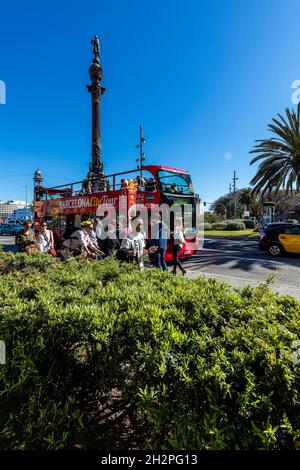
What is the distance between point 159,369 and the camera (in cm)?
156

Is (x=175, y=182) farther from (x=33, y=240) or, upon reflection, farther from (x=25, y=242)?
A: (x=25, y=242)

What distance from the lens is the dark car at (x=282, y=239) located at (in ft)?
42.0

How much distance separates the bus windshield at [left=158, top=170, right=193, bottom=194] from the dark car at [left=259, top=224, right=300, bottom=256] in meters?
4.99

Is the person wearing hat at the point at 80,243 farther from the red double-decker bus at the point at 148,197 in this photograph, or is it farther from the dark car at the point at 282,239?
the dark car at the point at 282,239

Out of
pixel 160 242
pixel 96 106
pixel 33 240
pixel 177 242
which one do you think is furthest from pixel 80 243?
pixel 96 106

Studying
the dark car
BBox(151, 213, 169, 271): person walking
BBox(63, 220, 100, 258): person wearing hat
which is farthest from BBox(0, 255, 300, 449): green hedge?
the dark car

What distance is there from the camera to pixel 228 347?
1.77 metres

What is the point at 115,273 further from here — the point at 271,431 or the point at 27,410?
the point at 271,431

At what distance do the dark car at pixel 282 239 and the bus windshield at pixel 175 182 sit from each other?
16.4 feet

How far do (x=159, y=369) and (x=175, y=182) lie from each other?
1000 cm

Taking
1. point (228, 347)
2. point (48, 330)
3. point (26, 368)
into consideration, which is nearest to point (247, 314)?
point (228, 347)

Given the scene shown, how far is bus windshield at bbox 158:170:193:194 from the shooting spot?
34.6ft

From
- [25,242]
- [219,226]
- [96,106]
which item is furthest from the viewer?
[219,226]

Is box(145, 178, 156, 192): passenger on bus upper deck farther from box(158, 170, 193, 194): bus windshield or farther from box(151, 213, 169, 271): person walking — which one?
box(151, 213, 169, 271): person walking
